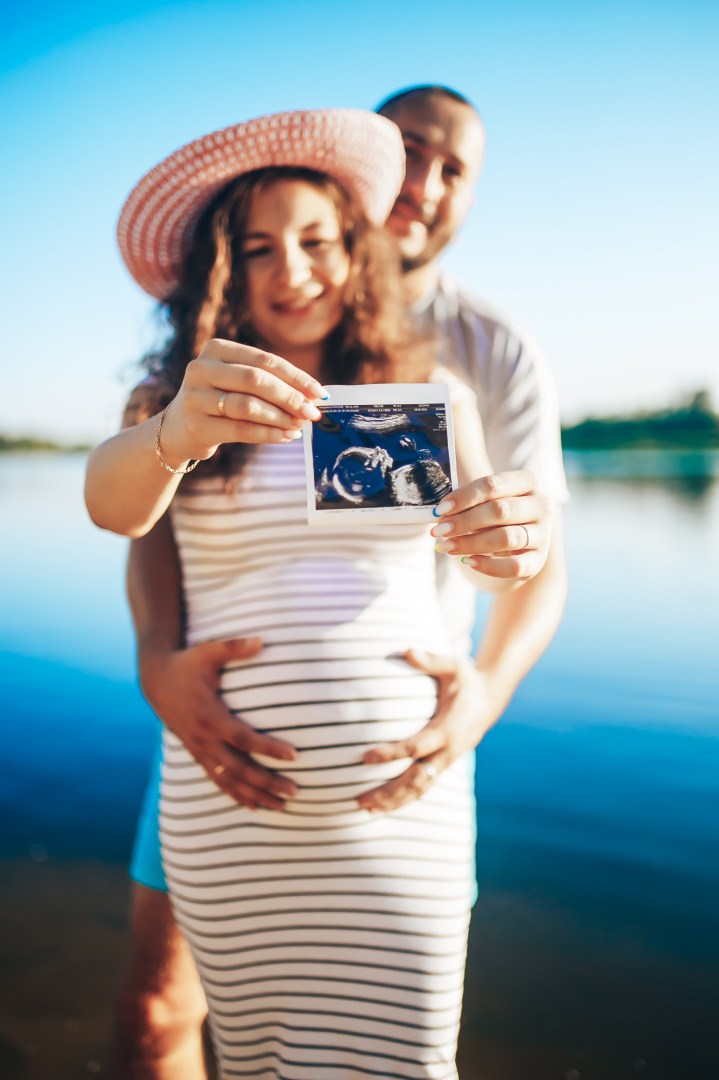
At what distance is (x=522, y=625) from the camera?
1.95m

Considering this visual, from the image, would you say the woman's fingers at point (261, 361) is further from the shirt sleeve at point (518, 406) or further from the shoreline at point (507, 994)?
the shoreline at point (507, 994)

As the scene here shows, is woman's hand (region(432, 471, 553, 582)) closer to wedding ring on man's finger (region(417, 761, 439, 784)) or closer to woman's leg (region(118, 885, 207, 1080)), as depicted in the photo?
wedding ring on man's finger (region(417, 761, 439, 784))

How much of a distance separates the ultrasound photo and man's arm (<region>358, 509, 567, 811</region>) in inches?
13.6

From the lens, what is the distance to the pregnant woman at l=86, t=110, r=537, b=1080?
4.10 ft

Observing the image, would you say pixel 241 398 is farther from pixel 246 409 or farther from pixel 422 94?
pixel 422 94

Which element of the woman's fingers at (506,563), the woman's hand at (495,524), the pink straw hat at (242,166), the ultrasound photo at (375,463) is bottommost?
the woman's fingers at (506,563)

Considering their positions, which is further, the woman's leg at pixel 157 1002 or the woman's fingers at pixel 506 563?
the woman's leg at pixel 157 1002

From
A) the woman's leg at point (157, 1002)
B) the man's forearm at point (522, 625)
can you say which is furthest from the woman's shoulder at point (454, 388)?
the woman's leg at point (157, 1002)

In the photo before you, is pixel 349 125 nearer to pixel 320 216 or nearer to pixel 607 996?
pixel 320 216

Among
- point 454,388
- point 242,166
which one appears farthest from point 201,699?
point 242,166

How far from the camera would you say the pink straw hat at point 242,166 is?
161cm

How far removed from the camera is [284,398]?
110cm

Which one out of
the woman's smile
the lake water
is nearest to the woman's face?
the woman's smile

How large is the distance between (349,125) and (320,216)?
219mm
